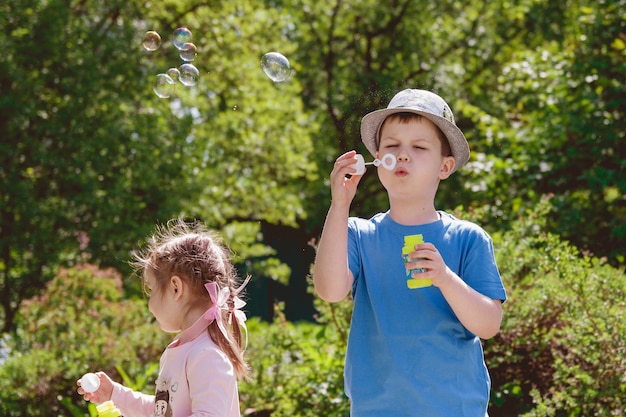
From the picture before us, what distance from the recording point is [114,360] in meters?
5.08

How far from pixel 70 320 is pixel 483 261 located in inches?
169

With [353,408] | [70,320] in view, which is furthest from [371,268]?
[70,320]

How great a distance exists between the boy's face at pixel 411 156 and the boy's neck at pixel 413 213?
32mm

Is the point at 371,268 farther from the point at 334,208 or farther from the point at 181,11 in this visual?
the point at 181,11

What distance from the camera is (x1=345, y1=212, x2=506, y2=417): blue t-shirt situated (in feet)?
6.70

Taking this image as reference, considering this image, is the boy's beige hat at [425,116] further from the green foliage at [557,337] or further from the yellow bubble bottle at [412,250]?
the green foliage at [557,337]

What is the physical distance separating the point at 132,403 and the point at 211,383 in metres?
0.38

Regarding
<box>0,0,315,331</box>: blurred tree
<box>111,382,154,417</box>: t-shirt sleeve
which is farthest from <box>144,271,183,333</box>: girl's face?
<box>0,0,315,331</box>: blurred tree

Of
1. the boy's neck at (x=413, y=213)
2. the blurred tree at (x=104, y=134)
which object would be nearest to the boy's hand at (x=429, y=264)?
the boy's neck at (x=413, y=213)

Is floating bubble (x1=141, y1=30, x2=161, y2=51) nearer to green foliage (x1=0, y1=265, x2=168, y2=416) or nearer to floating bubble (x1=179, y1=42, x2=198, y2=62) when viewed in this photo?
floating bubble (x1=179, y1=42, x2=198, y2=62)

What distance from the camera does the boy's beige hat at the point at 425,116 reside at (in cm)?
218

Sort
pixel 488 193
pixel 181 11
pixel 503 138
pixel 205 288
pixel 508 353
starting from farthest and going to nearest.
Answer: pixel 181 11, pixel 503 138, pixel 488 193, pixel 508 353, pixel 205 288

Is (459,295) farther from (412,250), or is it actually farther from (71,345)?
(71,345)

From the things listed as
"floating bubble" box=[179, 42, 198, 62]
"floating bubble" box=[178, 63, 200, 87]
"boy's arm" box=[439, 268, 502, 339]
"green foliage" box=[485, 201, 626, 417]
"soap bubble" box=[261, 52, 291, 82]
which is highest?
"floating bubble" box=[179, 42, 198, 62]
